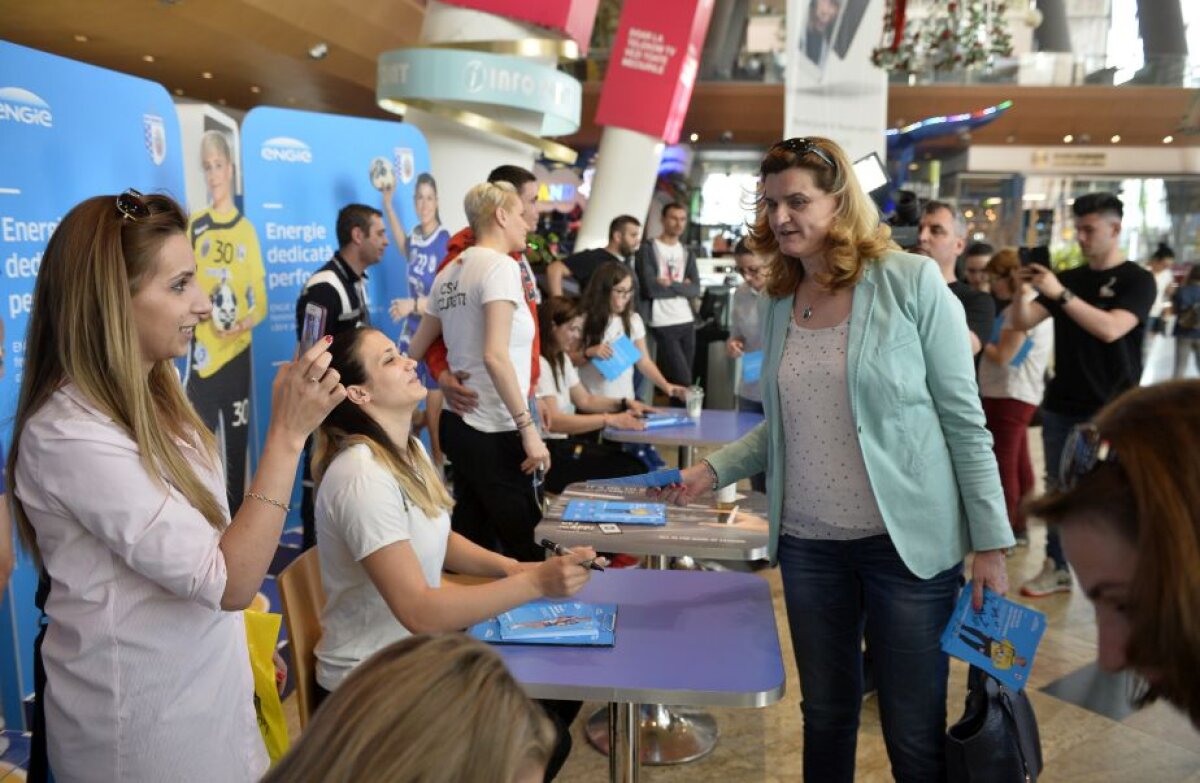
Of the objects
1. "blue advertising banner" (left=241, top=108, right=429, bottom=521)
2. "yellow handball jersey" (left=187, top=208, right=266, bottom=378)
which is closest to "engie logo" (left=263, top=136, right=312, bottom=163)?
"blue advertising banner" (left=241, top=108, right=429, bottom=521)

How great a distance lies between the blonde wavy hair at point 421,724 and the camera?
0.71 metres

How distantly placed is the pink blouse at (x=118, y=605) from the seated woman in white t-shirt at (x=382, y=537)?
1.21 feet

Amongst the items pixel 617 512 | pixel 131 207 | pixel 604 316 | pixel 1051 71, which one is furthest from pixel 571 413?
pixel 1051 71

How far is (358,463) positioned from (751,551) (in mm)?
962

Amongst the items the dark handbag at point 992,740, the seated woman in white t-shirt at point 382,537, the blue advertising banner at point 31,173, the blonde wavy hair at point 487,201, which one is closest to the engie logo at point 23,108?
the blue advertising banner at point 31,173

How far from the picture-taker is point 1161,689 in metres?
0.77

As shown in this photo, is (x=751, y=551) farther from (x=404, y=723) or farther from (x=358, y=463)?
(x=404, y=723)

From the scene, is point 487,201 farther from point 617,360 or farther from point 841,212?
point 841,212

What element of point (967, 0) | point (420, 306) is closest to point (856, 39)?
point (967, 0)

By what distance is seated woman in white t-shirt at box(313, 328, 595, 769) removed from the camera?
1714 mm

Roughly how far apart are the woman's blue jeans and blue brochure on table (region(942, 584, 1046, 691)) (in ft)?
0.37

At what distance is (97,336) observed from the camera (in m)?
1.32

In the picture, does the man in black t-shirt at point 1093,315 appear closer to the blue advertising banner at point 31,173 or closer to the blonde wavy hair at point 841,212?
the blonde wavy hair at point 841,212

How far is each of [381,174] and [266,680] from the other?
4064mm
